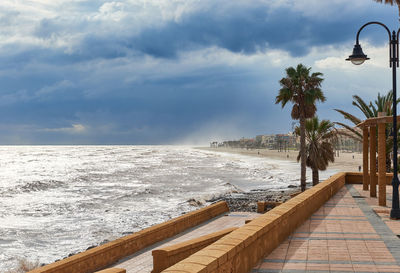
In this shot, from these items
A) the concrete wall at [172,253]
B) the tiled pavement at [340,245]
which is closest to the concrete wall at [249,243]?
the tiled pavement at [340,245]

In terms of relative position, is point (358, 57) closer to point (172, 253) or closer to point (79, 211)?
point (172, 253)

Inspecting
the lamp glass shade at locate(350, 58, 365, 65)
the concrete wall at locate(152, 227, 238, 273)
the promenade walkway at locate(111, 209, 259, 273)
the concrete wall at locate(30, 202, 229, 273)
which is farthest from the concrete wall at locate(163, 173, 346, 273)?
the concrete wall at locate(30, 202, 229, 273)

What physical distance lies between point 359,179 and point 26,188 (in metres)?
44.0

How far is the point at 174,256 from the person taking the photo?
1095cm

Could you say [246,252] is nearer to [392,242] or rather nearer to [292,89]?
[392,242]

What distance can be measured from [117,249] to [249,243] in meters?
7.54

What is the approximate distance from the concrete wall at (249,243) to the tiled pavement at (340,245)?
20cm

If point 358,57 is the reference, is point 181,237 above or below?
below

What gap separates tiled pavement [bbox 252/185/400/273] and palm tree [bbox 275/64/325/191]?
834 inches

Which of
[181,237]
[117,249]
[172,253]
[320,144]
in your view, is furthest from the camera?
[320,144]

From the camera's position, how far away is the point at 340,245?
8.48 metres

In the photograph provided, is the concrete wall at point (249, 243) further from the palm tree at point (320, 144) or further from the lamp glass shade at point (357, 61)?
the palm tree at point (320, 144)

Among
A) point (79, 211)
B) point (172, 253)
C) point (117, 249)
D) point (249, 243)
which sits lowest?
point (79, 211)

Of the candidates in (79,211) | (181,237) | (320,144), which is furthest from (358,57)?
(79,211)
